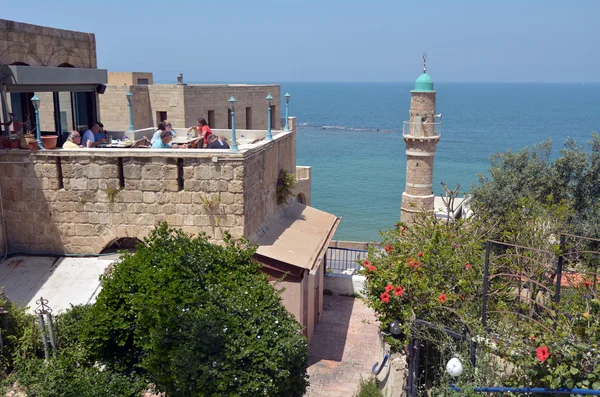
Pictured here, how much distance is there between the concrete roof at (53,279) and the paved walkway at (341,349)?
4100 mm

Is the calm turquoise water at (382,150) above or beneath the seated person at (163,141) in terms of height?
beneath

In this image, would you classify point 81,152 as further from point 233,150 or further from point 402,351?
point 402,351

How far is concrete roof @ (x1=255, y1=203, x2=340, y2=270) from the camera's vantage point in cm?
963

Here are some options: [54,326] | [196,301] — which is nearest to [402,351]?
[196,301]

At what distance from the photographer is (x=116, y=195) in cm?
930

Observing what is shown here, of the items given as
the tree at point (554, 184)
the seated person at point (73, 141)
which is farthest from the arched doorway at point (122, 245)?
the tree at point (554, 184)

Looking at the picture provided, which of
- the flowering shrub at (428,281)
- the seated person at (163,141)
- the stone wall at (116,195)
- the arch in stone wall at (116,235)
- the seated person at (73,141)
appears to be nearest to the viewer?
the flowering shrub at (428,281)

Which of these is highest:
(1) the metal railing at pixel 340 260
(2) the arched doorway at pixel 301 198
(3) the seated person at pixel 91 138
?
(3) the seated person at pixel 91 138

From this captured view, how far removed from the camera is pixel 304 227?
11539 millimetres

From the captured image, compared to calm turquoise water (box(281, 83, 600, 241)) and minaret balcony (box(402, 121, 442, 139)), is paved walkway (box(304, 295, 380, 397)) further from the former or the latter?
minaret balcony (box(402, 121, 442, 139))

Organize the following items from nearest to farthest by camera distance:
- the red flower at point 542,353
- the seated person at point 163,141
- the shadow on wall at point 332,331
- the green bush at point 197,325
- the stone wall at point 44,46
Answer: the red flower at point 542,353
the green bush at point 197,325
the stone wall at point 44,46
the seated person at point 163,141
the shadow on wall at point 332,331

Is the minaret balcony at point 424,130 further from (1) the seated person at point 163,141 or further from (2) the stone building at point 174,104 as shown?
(1) the seated person at point 163,141

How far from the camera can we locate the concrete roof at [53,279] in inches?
337

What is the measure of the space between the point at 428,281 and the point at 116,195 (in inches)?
216
